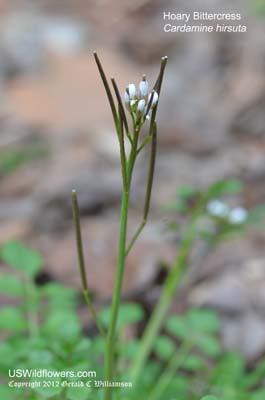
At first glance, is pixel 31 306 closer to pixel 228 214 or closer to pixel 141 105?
pixel 228 214

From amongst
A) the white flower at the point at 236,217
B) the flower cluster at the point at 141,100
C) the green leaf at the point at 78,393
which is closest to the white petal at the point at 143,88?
the flower cluster at the point at 141,100

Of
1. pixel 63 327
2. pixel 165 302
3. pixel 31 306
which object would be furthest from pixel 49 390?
pixel 165 302

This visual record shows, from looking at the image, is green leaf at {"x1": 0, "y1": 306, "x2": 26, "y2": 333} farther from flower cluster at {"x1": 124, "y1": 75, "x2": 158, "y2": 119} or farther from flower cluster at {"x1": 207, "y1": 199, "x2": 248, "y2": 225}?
flower cluster at {"x1": 124, "y1": 75, "x2": 158, "y2": 119}

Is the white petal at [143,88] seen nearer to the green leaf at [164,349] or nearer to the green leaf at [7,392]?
the green leaf at [7,392]

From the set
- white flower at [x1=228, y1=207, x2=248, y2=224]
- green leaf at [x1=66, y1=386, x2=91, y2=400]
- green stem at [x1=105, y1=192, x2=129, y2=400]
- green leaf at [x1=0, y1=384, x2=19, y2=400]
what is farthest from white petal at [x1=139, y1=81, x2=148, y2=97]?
white flower at [x1=228, y1=207, x2=248, y2=224]

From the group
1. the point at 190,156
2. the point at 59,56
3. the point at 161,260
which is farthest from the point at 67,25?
the point at 161,260

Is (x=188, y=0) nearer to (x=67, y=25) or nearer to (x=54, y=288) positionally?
(x=67, y=25)
